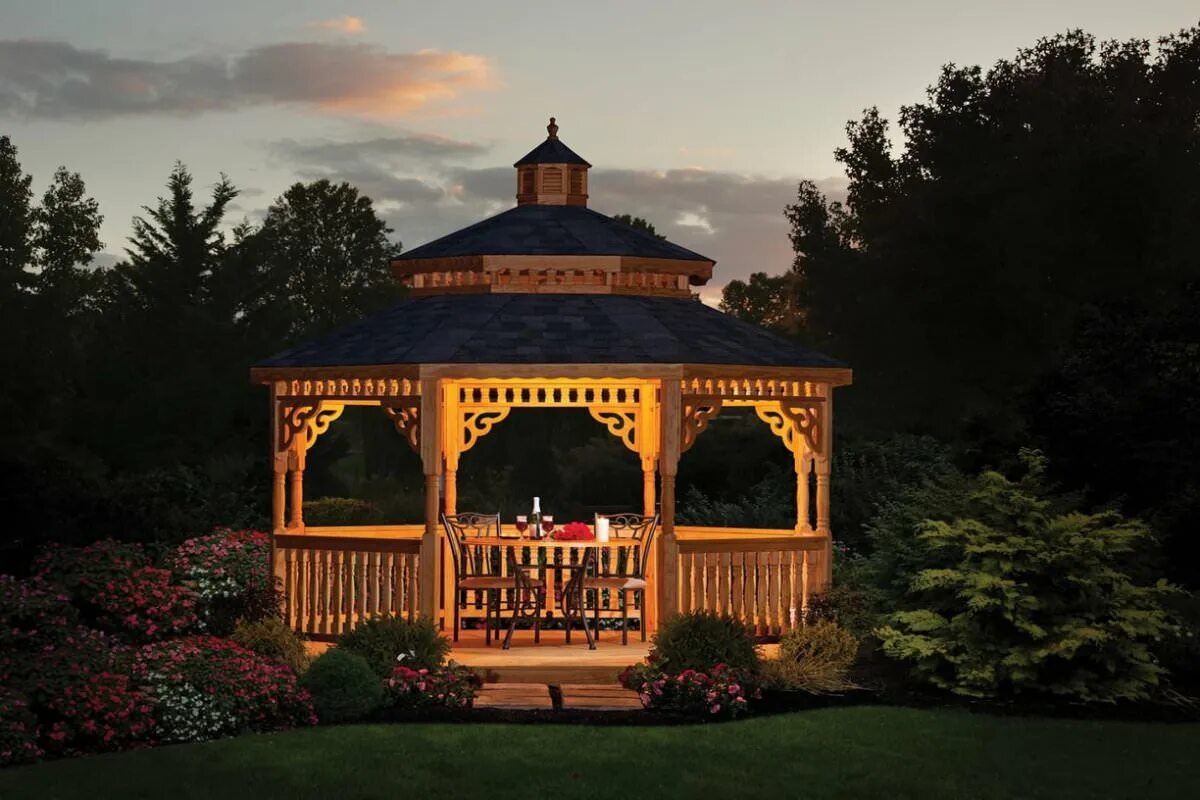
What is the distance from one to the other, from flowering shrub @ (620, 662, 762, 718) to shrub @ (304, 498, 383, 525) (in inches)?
426

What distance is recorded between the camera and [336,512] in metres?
23.9

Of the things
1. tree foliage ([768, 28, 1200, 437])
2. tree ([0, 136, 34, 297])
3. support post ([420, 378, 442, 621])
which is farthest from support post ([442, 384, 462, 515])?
tree ([0, 136, 34, 297])

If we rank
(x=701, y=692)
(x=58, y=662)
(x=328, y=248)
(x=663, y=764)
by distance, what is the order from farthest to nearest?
1. (x=328, y=248)
2. (x=701, y=692)
3. (x=58, y=662)
4. (x=663, y=764)

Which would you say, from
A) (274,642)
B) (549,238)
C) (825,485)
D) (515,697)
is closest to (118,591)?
(274,642)

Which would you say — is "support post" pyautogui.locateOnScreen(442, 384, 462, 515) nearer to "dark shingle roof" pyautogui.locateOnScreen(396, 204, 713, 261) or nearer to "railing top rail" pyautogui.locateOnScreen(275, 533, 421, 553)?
"dark shingle roof" pyautogui.locateOnScreen(396, 204, 713, 261)

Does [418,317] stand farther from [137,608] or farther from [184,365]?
[184,365]

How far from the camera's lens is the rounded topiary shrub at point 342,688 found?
1302cm

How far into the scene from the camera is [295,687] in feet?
42.7

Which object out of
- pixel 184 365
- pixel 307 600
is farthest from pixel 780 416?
pixel 184 365

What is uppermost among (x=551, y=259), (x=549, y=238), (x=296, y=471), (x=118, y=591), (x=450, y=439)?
(x=549, y=238)

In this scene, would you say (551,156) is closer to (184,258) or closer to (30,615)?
(30,615)

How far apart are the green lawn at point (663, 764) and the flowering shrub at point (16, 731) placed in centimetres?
21

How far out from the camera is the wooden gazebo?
15.3 metres

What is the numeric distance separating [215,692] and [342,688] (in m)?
0.98
